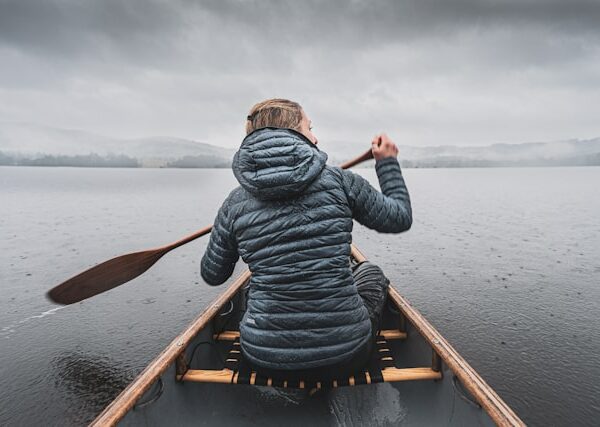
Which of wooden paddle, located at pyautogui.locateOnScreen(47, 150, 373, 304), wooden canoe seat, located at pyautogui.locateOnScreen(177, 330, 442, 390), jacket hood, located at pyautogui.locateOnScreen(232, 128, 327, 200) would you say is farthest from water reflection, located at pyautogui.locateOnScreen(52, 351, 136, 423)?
jacket hood, located at pyautogui.locateOnScreen(232, 128, 327, 200)

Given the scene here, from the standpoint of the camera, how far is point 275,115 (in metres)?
2.11

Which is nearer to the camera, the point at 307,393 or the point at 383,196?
the point at 383,196

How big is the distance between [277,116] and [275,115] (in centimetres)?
1

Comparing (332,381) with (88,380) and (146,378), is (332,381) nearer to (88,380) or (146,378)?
(146,378)

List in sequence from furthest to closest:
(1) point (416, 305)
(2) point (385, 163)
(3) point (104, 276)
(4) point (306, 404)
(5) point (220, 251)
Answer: (1) point (416, 305), (3) point (104, 276), (4) point (306, 404), (2) point (385, 163), (5) point (220, 251)

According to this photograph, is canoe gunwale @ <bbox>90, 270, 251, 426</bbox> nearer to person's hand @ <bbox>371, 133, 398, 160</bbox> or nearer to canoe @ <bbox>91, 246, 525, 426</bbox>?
canoe @ <bbox>91, 246, 525, 426</bbox>

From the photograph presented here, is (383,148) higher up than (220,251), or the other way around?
(383,148)

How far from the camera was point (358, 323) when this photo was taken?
7.33 ft

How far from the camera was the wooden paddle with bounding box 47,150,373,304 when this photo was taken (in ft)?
14.1

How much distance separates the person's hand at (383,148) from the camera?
2516mm

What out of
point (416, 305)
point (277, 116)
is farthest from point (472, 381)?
point (416, 305)

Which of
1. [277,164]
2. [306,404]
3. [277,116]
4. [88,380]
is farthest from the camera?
[88,380]

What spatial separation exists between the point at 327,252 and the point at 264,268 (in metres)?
0.36

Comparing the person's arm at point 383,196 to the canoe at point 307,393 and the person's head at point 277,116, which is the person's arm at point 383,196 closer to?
the person's head at point 277,116
